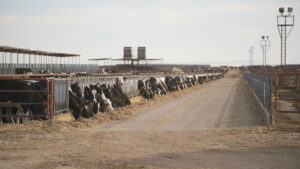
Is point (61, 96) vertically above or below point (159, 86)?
above

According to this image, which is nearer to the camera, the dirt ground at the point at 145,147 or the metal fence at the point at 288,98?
the dirt ground at the point at 145,147

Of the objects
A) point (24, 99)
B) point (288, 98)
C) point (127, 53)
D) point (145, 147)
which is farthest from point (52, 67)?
point (127, 53)

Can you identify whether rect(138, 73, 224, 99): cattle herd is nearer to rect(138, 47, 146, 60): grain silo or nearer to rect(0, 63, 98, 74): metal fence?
rect(0, 63, 98, 74): metal fence

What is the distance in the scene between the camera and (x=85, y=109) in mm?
14867

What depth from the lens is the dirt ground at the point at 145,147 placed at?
25.5ft

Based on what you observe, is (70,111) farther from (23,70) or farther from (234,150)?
(23,70)

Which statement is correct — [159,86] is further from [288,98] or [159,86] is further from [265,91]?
[288,98]

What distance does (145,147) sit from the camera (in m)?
9.37

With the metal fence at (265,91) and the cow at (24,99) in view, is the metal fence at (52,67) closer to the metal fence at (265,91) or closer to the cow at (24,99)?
the cow at (24,99)

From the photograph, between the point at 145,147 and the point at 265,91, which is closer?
the point at 145,147

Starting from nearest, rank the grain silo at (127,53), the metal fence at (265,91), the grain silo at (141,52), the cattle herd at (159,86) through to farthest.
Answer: the metal fence at (265,91), the cattle herd at (159,86), the grain silo at (141,52), the grain silo at (127,53)

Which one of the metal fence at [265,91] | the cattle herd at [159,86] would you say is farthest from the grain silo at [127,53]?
the metal fence at [265,91]

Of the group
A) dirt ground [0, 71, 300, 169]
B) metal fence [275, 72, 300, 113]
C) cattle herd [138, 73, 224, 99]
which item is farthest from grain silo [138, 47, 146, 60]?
dirt ground [0, 71, 300, 169]

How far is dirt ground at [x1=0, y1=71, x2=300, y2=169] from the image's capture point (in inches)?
307
